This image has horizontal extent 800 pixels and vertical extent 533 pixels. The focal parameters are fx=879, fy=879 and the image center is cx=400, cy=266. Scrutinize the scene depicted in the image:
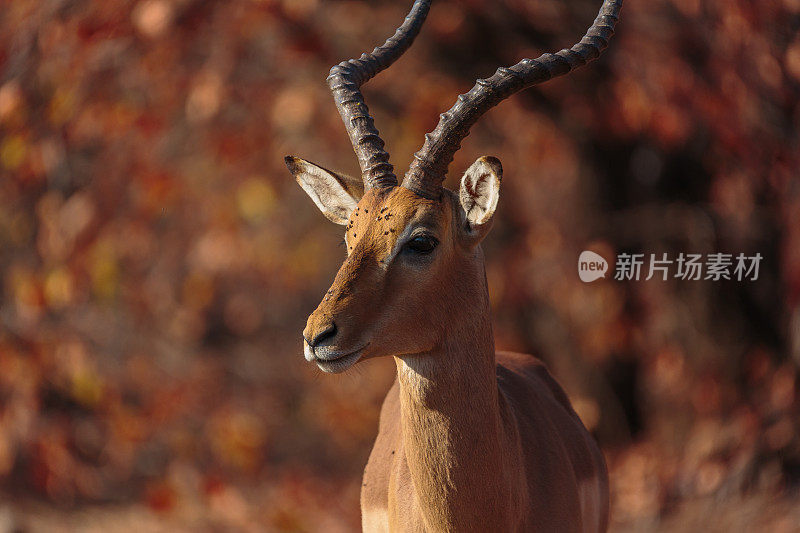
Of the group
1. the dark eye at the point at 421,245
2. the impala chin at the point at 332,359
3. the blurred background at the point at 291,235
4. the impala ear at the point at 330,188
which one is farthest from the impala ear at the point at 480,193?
the blurred background at the point at 291,235

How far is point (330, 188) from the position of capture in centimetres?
353

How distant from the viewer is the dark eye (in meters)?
2.99

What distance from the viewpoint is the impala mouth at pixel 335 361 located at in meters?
→ 2.76

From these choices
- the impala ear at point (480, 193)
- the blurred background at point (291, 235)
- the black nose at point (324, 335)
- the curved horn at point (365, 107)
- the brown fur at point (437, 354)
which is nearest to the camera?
the black nose at point (324, 335)

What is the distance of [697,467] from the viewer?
301 inches

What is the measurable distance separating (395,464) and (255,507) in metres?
4.98

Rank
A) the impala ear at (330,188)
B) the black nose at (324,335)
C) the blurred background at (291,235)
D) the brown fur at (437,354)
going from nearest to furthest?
the black nose at (324,335)
the brown fur at (437,354)
the impala ear at (330,188)
the blurred background at (291,235)

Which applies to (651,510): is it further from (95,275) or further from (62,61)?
(62,61)

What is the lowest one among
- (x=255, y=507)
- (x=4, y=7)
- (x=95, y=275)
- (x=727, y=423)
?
(x=255, y=507)

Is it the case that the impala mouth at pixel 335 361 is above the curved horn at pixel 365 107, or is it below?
below

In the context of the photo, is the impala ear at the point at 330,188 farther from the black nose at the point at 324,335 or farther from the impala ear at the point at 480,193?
the black nose at the point at 324,335

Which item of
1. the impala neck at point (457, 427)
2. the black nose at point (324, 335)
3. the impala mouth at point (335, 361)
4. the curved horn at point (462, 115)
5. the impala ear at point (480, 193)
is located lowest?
the impala neck at point (457, 427)

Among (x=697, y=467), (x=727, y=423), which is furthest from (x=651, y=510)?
(x=727, y=423)

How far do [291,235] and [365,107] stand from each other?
5.48 metres
